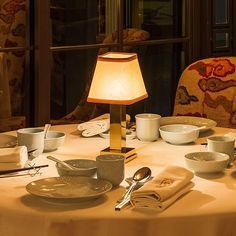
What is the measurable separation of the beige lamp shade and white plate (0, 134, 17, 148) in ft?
1.03

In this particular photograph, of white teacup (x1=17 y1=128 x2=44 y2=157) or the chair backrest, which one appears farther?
the chair backrest

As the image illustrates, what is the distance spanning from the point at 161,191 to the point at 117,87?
0.52m

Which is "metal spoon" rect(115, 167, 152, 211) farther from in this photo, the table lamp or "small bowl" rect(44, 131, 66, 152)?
"small bowl" rect(44, 131, 66, 152)

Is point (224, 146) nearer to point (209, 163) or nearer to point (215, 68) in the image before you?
point (209, 163)

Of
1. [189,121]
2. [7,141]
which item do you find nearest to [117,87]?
[7,141]

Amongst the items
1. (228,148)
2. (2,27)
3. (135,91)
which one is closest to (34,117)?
(2,27)

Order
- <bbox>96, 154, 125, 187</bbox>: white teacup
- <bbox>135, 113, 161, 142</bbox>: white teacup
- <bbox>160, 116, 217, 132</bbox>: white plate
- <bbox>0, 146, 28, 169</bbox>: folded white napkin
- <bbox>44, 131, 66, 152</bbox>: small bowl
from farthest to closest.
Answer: <bbox>160, 116, 217, 132</bbox>: white plate, <bbox>135, 113, 161, 142</bbox>: white teacup, <bbox>44, 131, 66, 152</bbox>: small bowl, <bbox>0, 146, 28, 169</bbox>: folded white napkin, <bbox>96, 154, 125, 187</bbox>: white teacup

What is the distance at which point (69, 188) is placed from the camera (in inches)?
→ 58.2

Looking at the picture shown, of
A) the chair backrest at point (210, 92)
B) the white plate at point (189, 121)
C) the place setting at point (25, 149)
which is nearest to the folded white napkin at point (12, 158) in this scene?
the place setting at point (25, 149)

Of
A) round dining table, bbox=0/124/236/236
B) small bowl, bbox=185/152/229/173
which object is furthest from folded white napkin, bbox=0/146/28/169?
small bowl, bbox=185/152/229/173

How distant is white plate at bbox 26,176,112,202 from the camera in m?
1.40

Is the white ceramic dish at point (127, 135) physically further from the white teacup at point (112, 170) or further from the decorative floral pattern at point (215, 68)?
the decorative floral pattern at point (215, 68)

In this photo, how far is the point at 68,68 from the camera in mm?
3125

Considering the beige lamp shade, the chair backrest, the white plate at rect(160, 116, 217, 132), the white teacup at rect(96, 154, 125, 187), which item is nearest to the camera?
the white teacup at rect(96, 154, 125, 187)
